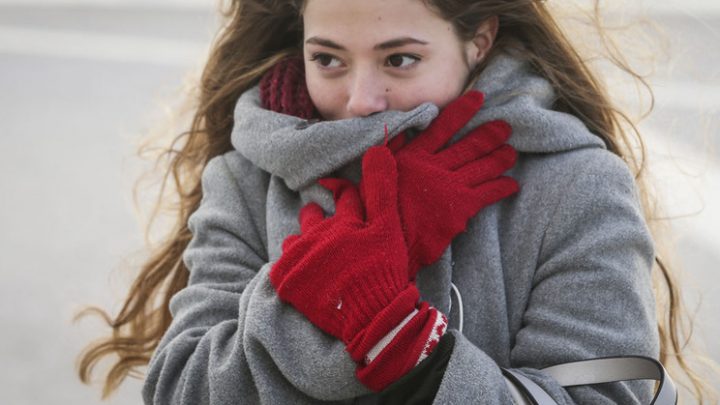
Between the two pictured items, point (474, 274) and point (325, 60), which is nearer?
point (474, 274)

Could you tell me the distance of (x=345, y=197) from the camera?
1951 mm

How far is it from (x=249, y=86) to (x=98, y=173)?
320cm

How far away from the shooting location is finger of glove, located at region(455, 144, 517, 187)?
1936 mm

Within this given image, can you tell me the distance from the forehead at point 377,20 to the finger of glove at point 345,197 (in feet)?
0.90

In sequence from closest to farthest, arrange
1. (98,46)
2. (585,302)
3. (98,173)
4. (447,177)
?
(585,302)
(447,177)
(98,173)
(98,46)

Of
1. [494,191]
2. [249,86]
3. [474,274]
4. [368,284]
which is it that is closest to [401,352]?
[368,284]

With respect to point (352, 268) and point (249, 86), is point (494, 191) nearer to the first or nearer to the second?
point (352, 268)

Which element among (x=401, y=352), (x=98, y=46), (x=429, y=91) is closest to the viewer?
(x=401, y=352)

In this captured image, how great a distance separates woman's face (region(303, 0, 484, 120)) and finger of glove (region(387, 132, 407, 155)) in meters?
0.07

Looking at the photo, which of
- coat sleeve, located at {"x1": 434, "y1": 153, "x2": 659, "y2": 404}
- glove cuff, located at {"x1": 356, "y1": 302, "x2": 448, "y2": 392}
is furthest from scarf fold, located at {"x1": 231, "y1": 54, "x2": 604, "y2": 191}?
glove cuff, located at {"x1": 356, "y1": 302, "x2": 448, "y2": 392}

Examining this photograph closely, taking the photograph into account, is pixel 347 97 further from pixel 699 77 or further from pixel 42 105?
pixel 42 105

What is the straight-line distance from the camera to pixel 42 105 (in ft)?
21.5

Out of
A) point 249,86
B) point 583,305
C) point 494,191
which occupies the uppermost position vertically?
point 249,86

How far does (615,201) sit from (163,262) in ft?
3.73
